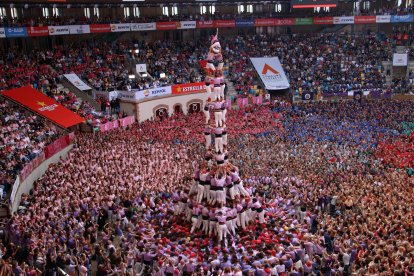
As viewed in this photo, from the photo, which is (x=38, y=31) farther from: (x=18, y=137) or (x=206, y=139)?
(x=206, y=139)

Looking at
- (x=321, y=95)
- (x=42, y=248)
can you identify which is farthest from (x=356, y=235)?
(x=321, y=95)

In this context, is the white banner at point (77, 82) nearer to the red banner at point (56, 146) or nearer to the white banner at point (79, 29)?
the white banner at point (79, 29)

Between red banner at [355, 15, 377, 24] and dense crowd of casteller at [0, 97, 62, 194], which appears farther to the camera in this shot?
red banner at [355, 15, 377, 24]

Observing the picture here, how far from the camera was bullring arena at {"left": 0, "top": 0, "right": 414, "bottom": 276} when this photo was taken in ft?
59.4

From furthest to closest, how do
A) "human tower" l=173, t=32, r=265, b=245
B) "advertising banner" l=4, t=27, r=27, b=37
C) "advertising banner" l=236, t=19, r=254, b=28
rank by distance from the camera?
"advertising banner" l=236, t=19, r=254, b=28, "advertising banner" l=4, t=27, r=27, b=37, "human tower" l=173, t=32, r=265, b=245

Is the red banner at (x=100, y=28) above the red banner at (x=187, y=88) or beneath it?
above

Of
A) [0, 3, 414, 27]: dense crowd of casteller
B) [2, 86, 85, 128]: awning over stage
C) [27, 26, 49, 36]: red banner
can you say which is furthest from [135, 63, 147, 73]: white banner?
[2, 86, 85, 128]: awning over stage

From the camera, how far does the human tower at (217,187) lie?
19.8 meters

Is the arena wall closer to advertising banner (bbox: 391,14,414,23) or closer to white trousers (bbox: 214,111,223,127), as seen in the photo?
white trousers (bbox: 214,111,223,127)

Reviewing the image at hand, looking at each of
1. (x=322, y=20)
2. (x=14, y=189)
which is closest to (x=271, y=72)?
(x=322, y=20)

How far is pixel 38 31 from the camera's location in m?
43.9

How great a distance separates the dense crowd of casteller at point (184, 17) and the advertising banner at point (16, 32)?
0.78 meters

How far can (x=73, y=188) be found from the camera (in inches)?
914

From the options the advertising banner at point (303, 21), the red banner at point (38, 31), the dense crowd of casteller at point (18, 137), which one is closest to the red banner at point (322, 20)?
the advertising banner at point (303, 21)
